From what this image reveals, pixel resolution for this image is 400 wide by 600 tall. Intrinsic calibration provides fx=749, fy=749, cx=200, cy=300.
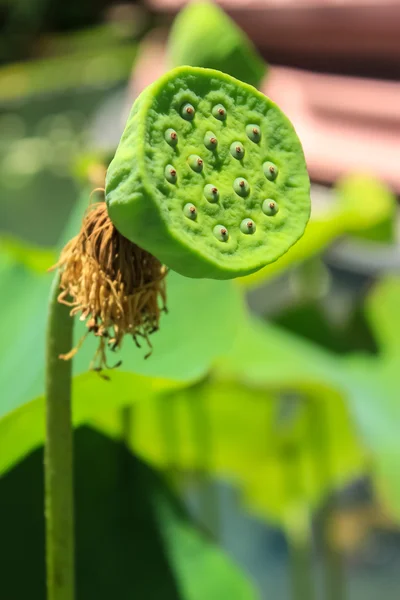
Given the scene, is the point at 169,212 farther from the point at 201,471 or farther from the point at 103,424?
the point at 201,471

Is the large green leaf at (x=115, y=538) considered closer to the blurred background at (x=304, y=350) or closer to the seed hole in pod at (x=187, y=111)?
the blurred background at (x=304, y=350)

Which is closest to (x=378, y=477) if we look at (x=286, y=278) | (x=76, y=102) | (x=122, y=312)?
(x=122, y=312)

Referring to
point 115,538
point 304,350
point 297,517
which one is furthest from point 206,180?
point 297,517

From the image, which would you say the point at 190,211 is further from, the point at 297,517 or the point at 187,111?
the point at 297,517

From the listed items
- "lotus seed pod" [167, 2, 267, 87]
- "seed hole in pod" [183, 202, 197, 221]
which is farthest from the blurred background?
"seed hole in pod" [183, 202, 197, 221]

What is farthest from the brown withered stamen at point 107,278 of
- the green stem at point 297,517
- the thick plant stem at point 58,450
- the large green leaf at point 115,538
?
the green stem at point 297,517

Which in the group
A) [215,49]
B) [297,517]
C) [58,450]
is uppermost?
[215,49]
